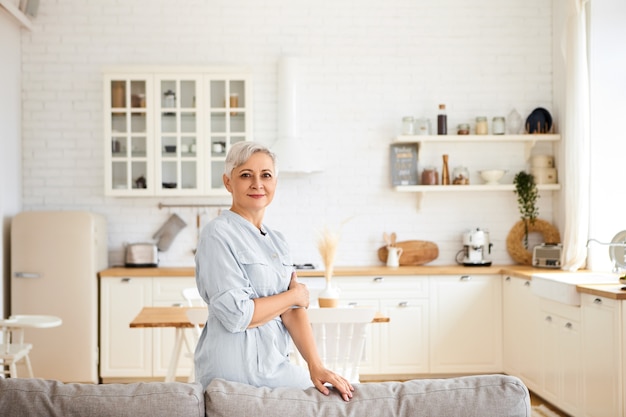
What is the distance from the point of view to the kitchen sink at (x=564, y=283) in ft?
15.5

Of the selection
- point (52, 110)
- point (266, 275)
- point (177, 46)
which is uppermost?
point (177, 46)

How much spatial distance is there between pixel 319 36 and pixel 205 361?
483 centimetres

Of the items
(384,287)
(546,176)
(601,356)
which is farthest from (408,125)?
(601,356)

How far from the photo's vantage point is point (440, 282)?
242 inches

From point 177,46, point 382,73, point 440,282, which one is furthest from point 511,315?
point 177,46

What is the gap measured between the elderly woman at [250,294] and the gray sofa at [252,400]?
16cm

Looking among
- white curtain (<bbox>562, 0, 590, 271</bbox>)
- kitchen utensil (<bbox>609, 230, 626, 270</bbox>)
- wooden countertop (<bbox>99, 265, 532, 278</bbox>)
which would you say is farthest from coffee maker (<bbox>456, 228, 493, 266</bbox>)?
kitchen utensil (<bbox>609, 230, 626, 270</bbox>)

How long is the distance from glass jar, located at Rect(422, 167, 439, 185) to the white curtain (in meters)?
1.13

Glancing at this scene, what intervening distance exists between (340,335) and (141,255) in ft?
9.56

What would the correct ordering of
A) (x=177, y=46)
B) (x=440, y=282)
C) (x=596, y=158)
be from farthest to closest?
(x=177, y=46)
(x=440, y=282)
(x=596, y=158)

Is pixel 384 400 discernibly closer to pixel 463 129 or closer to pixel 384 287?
pixel 384 287

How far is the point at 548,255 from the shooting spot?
6.13 metres

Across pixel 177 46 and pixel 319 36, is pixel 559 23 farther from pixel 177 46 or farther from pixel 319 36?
pixel 177 46

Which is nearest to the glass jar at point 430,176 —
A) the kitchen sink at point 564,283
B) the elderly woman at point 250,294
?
the kitchen sink at point 564,283
